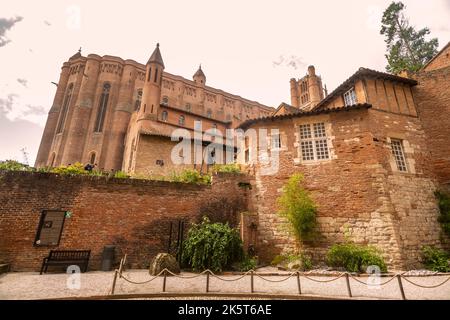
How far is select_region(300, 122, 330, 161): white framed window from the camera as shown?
11.8m

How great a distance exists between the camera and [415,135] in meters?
11.9

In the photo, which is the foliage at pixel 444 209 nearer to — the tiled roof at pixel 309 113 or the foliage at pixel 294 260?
the tiled roof at pixel 309 113

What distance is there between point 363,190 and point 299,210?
10.3ft

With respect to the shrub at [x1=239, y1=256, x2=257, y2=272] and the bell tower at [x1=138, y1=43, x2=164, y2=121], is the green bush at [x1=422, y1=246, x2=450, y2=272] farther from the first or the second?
the bell tower at [x1=138, y1=43, x2=164, y2=121]

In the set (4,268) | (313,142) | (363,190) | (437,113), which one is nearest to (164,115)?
(313,142)

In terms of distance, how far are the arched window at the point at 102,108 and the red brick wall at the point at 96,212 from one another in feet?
77.9

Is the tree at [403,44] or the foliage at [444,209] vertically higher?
the tree at [403,44]

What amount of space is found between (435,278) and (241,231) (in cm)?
735

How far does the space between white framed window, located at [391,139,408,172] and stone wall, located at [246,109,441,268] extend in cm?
21

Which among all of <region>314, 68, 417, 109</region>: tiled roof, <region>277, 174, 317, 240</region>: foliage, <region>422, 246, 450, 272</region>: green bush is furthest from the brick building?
<region>422, 246, 450, 272</region>: green bush

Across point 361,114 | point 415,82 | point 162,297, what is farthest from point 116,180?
point 415,82

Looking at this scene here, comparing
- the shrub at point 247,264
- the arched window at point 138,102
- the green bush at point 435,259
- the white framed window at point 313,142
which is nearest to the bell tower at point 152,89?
the arched window at point 138,102

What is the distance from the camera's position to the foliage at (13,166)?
33.1 feet

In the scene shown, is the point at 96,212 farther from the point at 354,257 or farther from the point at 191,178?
the point at 354,257
